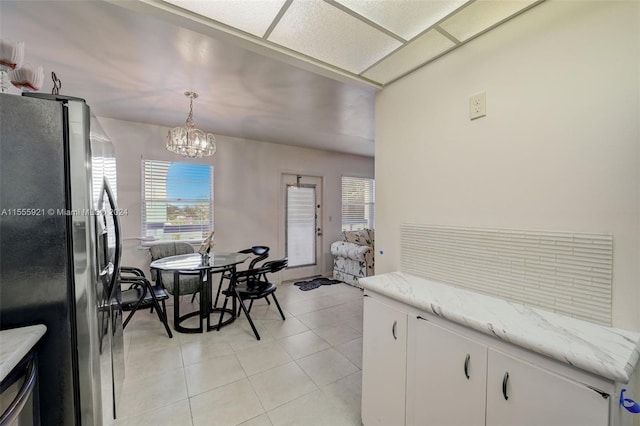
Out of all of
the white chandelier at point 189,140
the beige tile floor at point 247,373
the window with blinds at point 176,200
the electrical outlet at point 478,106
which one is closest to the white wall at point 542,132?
the electrical outlet at point 478,106

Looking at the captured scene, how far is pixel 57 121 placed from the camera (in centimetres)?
95

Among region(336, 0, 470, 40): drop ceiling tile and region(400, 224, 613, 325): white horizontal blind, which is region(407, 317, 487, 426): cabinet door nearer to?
region(400, 224, 613, 325): white horizontal blind

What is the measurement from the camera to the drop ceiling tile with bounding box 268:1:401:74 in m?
1.30

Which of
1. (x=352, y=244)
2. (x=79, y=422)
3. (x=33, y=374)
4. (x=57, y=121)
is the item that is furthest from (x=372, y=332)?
(x=352, y=244)

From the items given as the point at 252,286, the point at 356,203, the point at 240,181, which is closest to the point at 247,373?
the point at 252,286

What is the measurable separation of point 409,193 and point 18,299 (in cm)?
196

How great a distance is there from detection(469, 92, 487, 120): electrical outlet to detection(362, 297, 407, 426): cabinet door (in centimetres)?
117

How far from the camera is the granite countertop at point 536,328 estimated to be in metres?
0.81

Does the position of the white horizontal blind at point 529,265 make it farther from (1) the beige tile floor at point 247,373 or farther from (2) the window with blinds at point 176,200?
(2) the window with blinds at point 176,200

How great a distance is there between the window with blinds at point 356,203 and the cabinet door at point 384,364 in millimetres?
4224

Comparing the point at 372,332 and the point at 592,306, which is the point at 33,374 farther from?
the point at 592,306

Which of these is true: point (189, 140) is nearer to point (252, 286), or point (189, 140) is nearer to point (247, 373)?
point (252, 286)

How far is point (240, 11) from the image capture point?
1.30 m

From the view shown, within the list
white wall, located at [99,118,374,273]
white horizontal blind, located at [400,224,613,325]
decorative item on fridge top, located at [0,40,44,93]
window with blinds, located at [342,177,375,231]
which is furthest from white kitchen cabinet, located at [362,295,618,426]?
window with blinds, located at [342,177,375,231]
